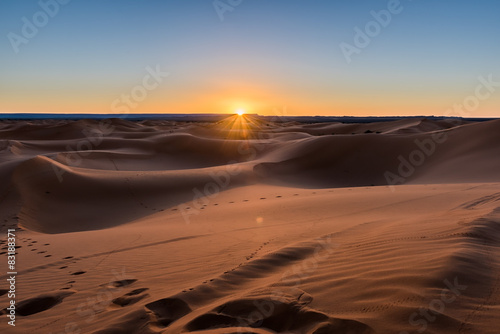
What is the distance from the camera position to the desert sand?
297 centimetres

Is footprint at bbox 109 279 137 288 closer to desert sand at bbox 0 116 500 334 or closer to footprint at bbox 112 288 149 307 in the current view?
desert sand at bbox 0 116 500 334

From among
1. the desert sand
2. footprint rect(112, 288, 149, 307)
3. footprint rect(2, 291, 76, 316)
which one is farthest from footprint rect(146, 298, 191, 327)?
footprint rect(2, 291, 76, 316)

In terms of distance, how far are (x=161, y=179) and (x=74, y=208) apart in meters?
3.68

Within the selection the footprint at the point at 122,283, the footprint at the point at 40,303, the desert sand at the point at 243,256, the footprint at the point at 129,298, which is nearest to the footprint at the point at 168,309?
the desert sand at the point at 243,256

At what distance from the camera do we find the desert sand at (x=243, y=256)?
2.97 metres

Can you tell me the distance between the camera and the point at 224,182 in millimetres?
14352

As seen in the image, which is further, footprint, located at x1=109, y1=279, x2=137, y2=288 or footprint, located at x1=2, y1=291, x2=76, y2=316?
footprint, located at x1=109, y1=279, x2=137, y2=288

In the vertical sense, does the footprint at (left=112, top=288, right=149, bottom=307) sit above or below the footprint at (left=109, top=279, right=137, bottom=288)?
below

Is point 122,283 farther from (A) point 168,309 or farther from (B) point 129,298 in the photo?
(A) point 168,309

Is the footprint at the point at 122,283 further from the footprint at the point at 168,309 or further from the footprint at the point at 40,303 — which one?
the footprint at the point at 168,309

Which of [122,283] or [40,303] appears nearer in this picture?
[40,303]

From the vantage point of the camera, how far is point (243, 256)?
5035 mm

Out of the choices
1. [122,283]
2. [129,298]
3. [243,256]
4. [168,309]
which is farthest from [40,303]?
[243,256]

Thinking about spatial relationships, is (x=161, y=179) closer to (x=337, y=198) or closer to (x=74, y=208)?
(x=74, y=208)
